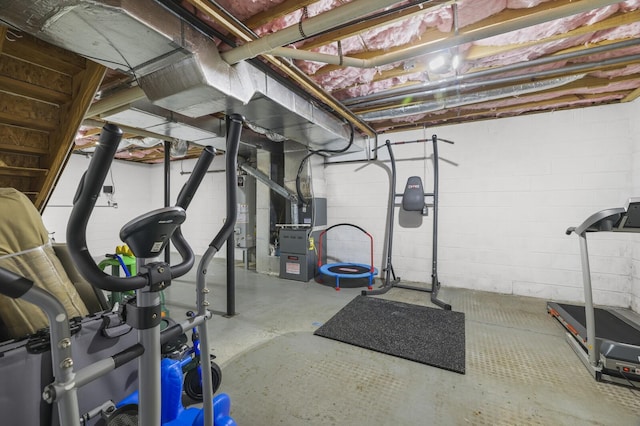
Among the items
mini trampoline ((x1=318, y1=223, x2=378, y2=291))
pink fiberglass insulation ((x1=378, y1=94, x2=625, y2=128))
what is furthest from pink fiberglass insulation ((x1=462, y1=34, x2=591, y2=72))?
mini trampoline ((x1=318, y1=223, x2=378, y2=291))

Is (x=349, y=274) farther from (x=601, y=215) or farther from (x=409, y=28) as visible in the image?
(x=409, y=28)

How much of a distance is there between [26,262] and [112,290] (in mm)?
1065

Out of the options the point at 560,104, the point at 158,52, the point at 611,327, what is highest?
the point at 560,104

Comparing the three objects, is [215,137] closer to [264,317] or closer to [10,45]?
[10,45]

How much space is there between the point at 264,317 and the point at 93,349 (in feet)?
6.08

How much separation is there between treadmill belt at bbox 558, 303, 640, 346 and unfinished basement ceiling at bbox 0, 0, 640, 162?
7.07ft

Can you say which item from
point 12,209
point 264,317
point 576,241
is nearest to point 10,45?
point 12,209

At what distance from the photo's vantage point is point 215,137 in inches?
140

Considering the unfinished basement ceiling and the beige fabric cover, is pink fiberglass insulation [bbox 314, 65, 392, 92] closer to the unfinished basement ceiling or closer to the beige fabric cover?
the unfinished basement ceiling

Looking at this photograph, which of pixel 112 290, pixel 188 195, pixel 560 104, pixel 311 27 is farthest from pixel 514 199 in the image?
pixel 112 290

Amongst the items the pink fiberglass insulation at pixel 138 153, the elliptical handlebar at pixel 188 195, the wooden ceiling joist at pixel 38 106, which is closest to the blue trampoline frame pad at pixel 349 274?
the elliptical handlebar at pixel 188 195

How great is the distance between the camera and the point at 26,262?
49.2 inches

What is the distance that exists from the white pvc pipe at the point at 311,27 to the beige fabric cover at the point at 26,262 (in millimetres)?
1499

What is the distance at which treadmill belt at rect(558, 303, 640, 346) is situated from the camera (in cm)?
201
